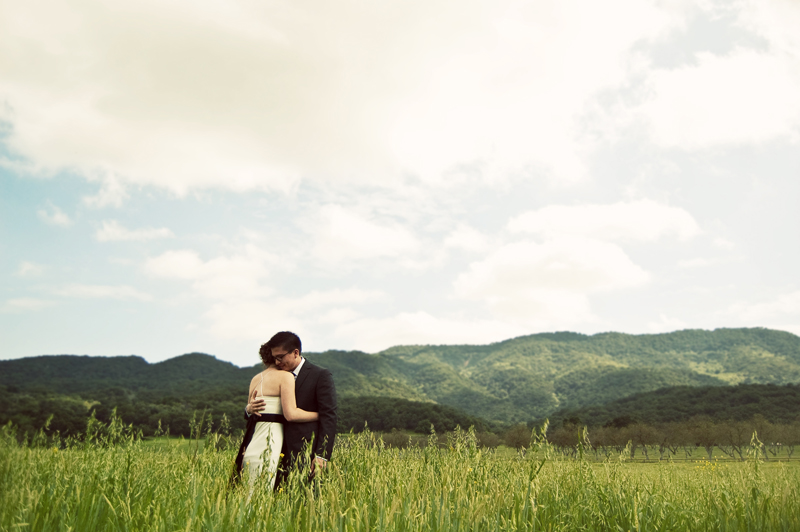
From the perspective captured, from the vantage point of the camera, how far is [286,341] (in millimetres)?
5344

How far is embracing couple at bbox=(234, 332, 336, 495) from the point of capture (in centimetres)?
502

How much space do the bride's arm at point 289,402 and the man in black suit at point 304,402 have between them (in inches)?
6.0

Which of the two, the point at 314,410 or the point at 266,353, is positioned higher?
the point at 266,353

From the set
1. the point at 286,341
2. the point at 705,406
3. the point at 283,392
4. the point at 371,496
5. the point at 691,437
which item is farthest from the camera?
the point at 705,406

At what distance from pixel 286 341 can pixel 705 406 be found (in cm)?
18560

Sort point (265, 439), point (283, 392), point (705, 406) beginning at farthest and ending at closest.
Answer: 1. point (705, 406)
2. point (283, 392)
3. point (265, 439)

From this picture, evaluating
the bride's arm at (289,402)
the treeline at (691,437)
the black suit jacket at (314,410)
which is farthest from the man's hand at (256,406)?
the treeline at (691,437)

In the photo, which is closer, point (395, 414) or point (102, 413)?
point (102, 413)

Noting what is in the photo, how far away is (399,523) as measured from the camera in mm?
3127

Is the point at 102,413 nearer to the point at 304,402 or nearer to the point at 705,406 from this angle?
the point at 304,402

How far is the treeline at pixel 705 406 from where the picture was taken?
13300 cm

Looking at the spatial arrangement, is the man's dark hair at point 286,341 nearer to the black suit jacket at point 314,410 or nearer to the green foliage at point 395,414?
the black suit jacket at point 314,410

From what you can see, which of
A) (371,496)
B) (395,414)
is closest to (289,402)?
(371,496)

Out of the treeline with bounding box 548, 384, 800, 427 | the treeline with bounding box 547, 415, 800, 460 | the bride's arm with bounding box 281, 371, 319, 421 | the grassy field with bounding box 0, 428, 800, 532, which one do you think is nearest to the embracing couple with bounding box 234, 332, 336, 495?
the bride's arm with bounding box 281, 371, 319, 421
